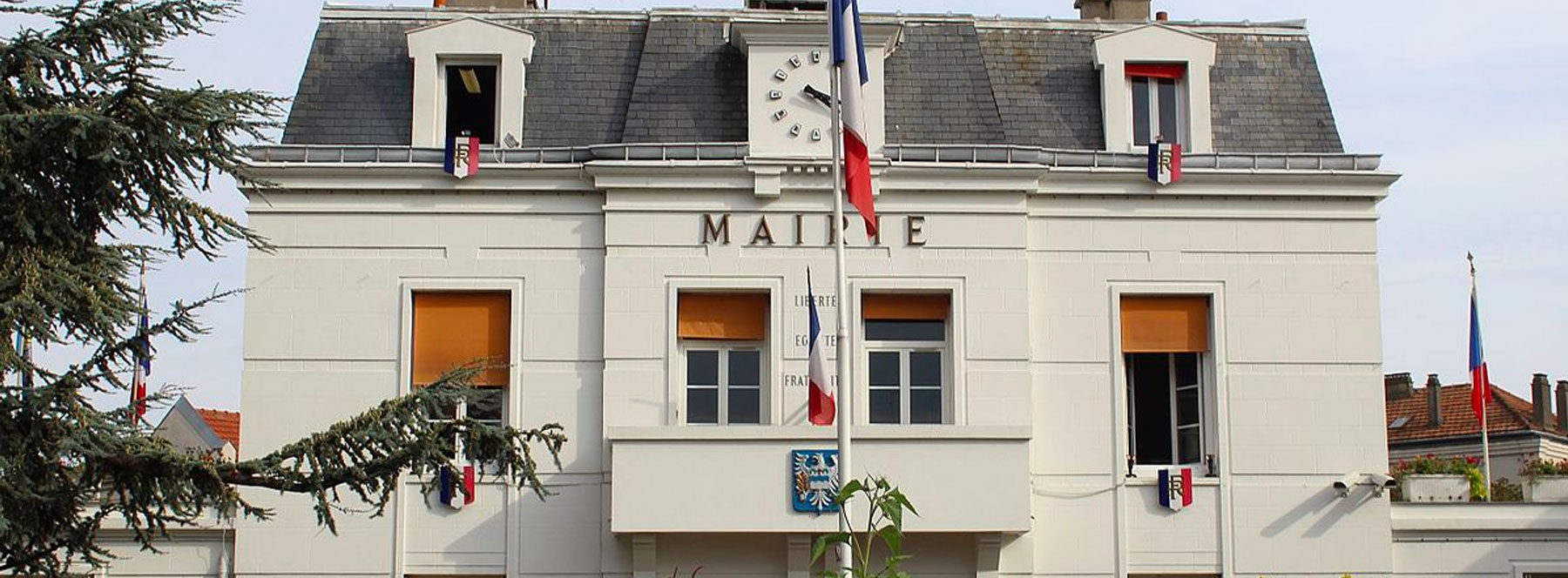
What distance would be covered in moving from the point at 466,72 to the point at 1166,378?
7.98 m

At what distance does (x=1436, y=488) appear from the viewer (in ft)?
68.2

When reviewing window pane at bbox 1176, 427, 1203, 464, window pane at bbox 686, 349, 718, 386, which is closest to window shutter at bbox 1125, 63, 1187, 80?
window pane at bbox 1176, 427, 1203, 464

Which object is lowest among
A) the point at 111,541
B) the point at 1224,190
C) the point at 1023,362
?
the point at 111,541

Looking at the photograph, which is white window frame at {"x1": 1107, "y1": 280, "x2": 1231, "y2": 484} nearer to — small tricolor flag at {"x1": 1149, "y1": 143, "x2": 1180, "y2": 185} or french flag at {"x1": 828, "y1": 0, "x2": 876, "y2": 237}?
small tricolor flag at {"x1": 1149, "y1": 143, "x2": 1180, "y2": 185}

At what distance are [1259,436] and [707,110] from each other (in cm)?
656

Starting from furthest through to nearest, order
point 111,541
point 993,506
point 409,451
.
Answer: point 111,541 < point 993,506 < point 409,451

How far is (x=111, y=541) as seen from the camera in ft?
65.9

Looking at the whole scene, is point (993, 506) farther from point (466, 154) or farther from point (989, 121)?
point (466, 154)

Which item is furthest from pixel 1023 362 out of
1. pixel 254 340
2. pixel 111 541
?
pixel 111 541

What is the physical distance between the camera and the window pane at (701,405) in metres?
19.9

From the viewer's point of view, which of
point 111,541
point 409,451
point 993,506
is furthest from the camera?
point 111,541

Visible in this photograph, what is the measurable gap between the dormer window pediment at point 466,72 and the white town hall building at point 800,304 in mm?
38

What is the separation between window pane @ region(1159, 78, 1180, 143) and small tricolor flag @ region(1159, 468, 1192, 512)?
A: 12.1 feet

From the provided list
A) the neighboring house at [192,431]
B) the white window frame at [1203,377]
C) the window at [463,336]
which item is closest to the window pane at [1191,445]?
the white window frame at [1203,377]
